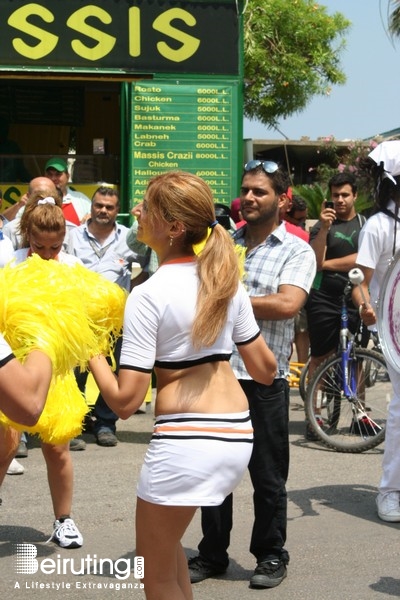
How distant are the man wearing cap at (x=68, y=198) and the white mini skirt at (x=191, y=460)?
620 cm

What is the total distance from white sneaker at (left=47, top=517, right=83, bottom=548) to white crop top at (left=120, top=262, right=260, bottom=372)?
2.13m

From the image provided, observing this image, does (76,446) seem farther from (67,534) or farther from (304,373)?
(67,534)

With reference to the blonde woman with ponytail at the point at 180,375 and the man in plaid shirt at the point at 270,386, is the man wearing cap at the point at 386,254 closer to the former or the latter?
the man in plaid shirt at the point at 270,386

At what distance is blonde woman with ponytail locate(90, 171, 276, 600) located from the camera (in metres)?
3.54

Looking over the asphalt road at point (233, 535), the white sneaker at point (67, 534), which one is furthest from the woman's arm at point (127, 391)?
the white sneaker at point (67, 534)

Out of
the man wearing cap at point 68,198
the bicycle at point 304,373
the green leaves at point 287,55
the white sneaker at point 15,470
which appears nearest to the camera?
the white sneaker at point 15,470

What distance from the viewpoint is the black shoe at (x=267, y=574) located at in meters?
4.97

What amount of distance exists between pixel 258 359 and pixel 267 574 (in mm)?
1459

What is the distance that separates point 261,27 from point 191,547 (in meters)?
27.1

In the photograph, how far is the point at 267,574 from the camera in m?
5.00

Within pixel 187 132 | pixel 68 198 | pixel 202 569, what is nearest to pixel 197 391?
pixel 202 569

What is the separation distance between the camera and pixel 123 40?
1092cm

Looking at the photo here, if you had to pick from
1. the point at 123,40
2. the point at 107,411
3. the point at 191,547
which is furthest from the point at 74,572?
the point at 123,40

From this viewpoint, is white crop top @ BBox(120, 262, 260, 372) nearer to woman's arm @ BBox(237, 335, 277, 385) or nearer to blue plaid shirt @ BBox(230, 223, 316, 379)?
woman's arm @ BBox(237, 335, 277, 385)
